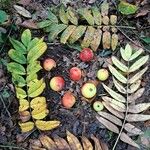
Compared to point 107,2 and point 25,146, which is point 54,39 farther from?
point 25,146

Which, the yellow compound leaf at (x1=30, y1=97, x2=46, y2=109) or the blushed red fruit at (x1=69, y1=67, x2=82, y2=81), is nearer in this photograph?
the yellow compound leaf at (x1=30, y1=97, x2=46, y2=109)

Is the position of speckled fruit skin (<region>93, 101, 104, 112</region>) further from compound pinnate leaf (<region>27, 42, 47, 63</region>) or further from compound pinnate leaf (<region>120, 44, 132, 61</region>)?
compound pinnate leaf (<region>27, 42, 47, 63</region>)

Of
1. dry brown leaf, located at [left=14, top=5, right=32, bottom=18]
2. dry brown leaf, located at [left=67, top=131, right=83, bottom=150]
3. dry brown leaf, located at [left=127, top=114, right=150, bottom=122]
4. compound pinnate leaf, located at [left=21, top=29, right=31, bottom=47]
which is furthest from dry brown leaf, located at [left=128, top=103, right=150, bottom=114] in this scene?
dry brown leaf, located at [left=14, top=5, right=32, bottom=18]

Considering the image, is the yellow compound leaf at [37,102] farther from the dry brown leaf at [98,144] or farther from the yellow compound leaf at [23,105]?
the dry brown leaf at [98,144]

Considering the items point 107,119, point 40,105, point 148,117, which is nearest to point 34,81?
point 40,105

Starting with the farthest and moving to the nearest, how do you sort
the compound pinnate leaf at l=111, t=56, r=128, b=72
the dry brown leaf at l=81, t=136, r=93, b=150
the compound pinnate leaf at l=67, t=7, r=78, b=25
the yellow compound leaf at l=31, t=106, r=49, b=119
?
the compound pinnate leaf at l=67, t=7, r=78, b=25 < the compound pinnate leaf at l=111, t=56, r=128, b=72 < the yellow compound leaf at l=31, t=106, r=49, b=119 < the dry brown leaf at l=81, t=136, r=93, b=150

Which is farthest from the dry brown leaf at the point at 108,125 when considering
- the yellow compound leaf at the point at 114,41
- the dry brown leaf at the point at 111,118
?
the yellow compound leaf at the point at 114,41

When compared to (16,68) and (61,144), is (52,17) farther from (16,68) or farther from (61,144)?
(61,144)
